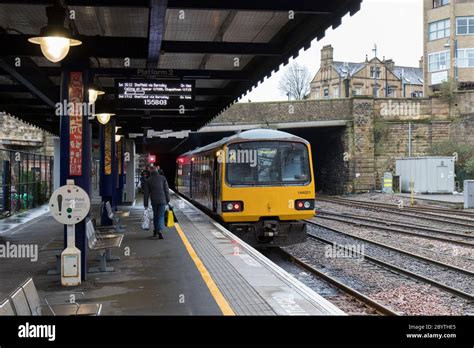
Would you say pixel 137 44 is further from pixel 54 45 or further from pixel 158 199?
pixel 158 199

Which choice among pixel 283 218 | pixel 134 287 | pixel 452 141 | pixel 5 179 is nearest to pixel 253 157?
pixel 283 218

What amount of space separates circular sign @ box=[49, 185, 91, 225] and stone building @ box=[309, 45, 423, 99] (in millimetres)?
69613

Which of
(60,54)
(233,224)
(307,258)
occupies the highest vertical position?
(60,54)

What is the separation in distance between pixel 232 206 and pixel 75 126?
5.91m

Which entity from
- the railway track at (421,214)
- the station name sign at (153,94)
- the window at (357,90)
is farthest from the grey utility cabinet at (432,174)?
the window at (357,90)

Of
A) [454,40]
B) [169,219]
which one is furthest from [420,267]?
[454,40]

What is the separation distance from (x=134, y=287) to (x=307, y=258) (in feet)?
23.2

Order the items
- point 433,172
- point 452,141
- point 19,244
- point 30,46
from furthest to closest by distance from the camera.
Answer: point 452,141 → point 433,172 → point 19,244 → point 30,46

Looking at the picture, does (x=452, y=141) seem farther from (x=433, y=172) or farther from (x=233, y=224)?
(x=233, y=224)

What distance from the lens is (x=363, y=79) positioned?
78750 millimetres

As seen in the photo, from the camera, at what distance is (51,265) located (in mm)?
9266

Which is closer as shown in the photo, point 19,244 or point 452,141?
point 19,244

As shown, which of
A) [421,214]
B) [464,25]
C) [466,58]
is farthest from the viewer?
[466,58]

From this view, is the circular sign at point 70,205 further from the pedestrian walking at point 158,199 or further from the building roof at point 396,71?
the building roof at point 396,71
